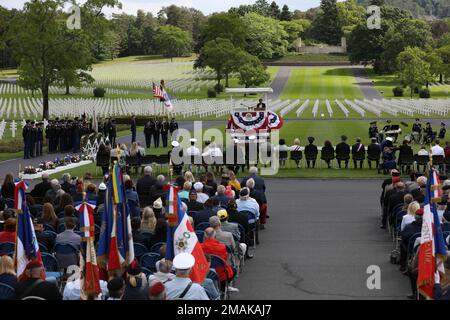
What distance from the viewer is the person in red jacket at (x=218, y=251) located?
12812mm

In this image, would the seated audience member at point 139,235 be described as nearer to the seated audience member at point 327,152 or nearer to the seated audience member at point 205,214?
the seated audience member at point 205,214

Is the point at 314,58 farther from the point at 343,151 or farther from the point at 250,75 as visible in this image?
the point at 343,151

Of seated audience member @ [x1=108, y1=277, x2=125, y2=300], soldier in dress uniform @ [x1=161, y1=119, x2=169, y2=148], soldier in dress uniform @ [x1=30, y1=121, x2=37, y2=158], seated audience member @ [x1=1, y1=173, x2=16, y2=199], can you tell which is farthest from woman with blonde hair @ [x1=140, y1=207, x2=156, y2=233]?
soldier in dress uniform @ [x1=161, y1=119, x2=169, y2=148]

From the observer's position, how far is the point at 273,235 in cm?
1884

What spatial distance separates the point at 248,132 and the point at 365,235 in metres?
15.5

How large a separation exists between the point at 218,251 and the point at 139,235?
1.69m

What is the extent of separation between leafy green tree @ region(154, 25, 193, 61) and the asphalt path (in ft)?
483

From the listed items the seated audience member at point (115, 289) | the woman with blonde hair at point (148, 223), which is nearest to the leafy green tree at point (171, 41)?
the woman with blonde hair at point (148, 223)

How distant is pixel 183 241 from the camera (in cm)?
1124

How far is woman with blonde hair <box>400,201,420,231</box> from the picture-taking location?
49.4ft

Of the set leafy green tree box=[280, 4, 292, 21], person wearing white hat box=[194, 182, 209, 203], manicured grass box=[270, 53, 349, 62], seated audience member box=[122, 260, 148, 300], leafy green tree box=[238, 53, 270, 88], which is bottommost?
person wearing white hat box=[194, 182, 209, 203]

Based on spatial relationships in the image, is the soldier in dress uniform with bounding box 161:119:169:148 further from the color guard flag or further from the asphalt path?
Answer: the color guard flag

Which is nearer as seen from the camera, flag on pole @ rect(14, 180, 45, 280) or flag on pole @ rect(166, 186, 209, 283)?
flag on pole @ rect(166, 186, 209, 283)

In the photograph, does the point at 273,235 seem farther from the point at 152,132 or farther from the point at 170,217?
the point at 152,132
